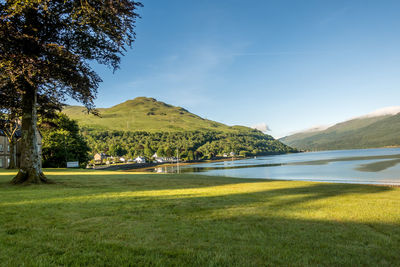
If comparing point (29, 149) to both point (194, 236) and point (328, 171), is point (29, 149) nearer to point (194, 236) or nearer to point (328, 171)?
point (194, 236)

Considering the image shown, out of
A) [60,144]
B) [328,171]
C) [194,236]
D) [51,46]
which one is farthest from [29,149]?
[328,171]

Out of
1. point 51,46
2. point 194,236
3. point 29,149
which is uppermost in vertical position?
point 51,46

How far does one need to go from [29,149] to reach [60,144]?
151 feet

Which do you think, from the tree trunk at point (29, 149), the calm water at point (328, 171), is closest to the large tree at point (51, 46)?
the tree trunk at point (29, 149)

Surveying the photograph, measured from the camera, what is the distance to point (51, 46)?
47.0 feet

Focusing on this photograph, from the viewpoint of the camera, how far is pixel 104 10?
14641mm

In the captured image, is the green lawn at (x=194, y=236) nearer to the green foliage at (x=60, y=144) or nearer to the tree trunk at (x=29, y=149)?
the tree trunk at (x=29, y=149)

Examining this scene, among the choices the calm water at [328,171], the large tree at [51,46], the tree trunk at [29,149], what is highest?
the large tree at [51,46]

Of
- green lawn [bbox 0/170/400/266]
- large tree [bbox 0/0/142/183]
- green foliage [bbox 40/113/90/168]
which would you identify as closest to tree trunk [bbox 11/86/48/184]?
large tree [bbox 0/0/142/183]

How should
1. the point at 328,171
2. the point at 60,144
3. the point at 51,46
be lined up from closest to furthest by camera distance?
the point at 51,46 < the point at 328,171 < the point at 60,144

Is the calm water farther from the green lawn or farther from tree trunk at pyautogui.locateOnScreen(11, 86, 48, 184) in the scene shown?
tree trunk at pyautogui.locateOnScreen(11, 86, 48, 184)

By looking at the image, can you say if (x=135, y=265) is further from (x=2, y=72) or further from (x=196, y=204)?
(x=2, y=72)

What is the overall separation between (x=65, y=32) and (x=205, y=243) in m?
A: 16.5

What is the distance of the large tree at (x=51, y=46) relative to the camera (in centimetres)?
1320
